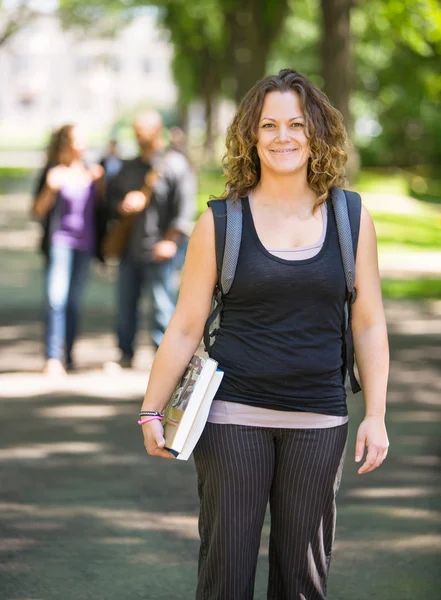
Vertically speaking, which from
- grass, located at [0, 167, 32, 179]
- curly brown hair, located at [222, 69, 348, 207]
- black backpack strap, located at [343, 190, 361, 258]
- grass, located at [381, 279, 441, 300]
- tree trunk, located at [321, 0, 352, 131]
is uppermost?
tree trunk, located at [321, 0, 352, 131]

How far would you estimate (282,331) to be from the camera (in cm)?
331

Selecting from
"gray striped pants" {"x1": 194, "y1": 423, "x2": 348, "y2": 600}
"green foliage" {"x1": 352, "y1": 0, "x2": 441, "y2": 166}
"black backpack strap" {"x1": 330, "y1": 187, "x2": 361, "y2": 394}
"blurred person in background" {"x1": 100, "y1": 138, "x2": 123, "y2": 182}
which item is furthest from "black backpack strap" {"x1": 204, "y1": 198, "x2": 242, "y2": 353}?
"green foliage" {"x1": 352, "y1": 0, "x2": 441, "y2": 166}

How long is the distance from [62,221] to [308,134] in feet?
20.0

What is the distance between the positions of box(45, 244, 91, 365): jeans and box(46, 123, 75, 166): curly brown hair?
65 cm

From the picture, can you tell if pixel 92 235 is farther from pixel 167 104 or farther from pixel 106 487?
pixel 167 104

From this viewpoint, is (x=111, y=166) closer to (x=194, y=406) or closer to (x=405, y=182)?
(x=194, y=406)

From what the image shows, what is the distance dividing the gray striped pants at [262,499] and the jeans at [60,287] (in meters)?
5.99

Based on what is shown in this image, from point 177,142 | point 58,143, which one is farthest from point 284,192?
point 177,142

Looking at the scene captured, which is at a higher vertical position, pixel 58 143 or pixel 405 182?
pixel 58 143

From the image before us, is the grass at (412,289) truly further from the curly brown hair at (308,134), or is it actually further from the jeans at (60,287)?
the curly brown hair at (308,134)

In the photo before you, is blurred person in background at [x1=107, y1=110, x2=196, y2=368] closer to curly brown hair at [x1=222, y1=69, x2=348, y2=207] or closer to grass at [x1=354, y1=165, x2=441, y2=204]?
curly brown hair at [x1=222, y1=69, x2=348, y2=207]

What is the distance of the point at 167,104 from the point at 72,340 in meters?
119

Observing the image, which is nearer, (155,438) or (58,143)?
(155,438)

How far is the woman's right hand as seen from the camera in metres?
3.45
